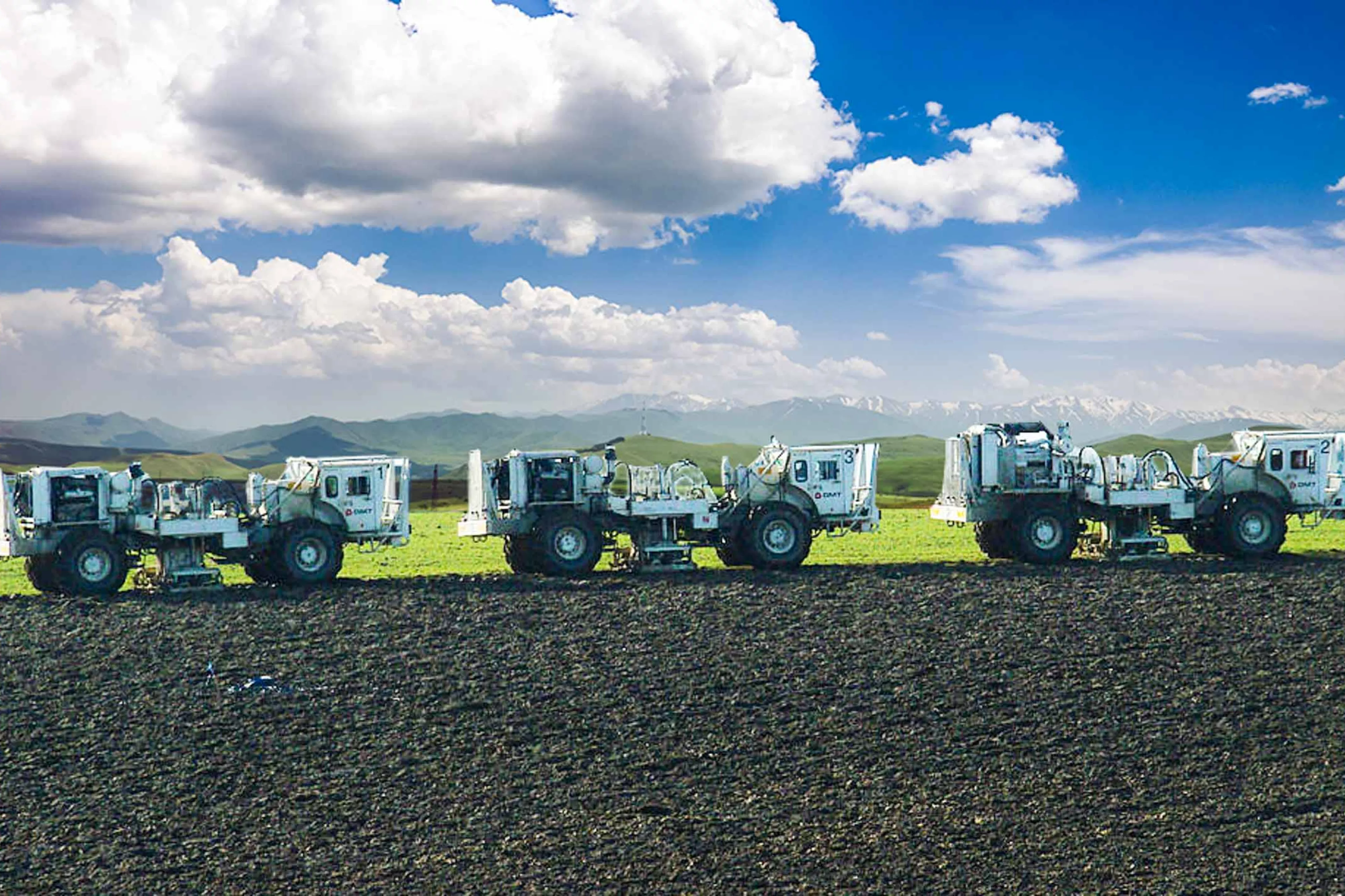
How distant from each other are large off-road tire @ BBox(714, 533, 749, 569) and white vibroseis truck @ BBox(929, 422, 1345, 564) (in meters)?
4.91

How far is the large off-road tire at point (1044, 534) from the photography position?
30734 millimetres

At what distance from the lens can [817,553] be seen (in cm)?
3600

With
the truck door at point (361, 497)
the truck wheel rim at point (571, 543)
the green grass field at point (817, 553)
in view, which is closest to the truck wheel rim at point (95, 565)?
the green grass field at point (817, 553)

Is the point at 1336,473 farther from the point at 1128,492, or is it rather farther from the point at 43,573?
the point at 43,573

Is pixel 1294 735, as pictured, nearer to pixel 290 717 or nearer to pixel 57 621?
pixel 290 717

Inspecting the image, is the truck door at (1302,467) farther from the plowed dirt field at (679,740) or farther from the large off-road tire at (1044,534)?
the plowed dirt field at (679,740)

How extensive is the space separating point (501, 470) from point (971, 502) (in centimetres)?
1092

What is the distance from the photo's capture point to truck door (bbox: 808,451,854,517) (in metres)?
31.1

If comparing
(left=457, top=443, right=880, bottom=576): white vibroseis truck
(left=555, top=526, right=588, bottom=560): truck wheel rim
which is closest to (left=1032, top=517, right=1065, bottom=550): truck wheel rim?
(left=457, top=443, right=880, bottom=576): white vibroseis truck

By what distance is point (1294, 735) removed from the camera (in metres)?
18.8

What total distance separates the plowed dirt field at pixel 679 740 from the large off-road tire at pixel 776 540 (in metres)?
3.58

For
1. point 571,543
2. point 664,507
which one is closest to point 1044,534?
point 664,507

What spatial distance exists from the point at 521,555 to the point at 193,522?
7.12m

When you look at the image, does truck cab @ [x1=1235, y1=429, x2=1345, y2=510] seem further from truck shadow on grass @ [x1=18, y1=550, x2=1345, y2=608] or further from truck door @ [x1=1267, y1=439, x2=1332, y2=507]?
truck shadow on grass @ [x1=18, y1=550, x2=1345, y2=608]
